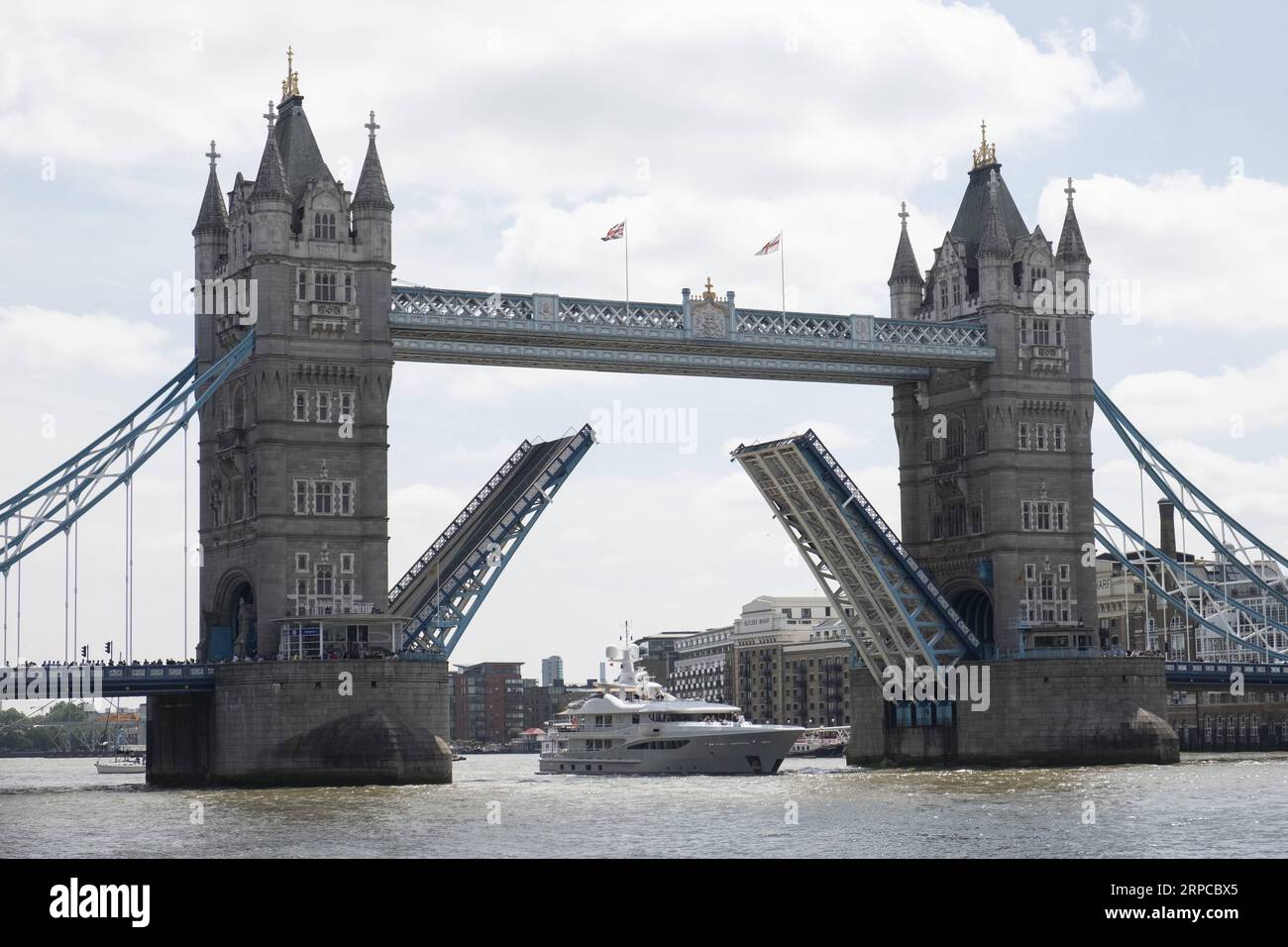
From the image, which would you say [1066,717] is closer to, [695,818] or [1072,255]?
[1072,255]

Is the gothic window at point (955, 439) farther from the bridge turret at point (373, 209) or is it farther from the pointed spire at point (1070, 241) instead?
the bridge turret at point (373, 209)

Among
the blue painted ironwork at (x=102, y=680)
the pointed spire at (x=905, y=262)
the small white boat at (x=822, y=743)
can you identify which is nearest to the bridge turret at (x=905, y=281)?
the pointed spire at (x=905, y=262)

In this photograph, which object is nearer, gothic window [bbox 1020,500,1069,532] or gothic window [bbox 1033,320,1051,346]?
gothic window [bbox 1020,500,1069,532]

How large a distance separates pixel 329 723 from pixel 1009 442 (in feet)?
106

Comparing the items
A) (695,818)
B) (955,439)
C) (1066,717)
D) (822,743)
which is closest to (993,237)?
(955,439)

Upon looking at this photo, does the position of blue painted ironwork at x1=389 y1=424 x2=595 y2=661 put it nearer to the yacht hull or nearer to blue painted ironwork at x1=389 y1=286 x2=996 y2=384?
blue painted ironwork at x1=389 y1=286 x2=996 y2=384

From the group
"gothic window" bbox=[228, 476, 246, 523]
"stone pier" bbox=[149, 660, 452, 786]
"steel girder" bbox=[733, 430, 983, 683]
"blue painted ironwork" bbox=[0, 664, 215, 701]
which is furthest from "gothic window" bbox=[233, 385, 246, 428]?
"steel girder" bbox=[733, 430, 983, 683]

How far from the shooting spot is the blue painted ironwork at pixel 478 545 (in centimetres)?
7519

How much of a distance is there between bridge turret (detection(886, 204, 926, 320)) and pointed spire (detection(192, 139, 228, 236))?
30.4 metres

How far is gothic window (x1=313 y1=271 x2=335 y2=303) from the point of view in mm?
73125

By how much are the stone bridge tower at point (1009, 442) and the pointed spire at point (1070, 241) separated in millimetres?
60

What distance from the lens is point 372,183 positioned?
245ft
